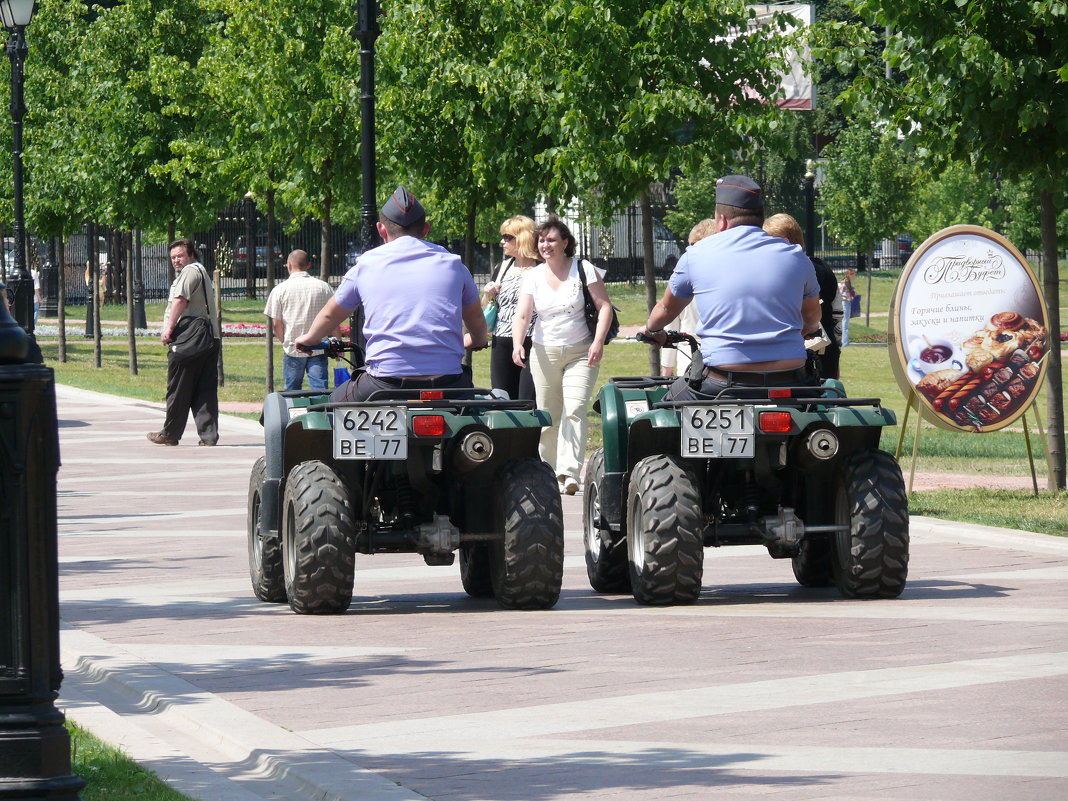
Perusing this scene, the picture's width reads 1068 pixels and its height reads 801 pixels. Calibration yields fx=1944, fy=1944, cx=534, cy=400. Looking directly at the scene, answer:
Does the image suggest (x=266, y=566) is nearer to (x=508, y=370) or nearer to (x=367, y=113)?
(x=508, y=370)

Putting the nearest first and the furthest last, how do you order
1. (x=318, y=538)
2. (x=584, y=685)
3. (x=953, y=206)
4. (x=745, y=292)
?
(x=584, y=685) < (x=318, y=538) < (x=745, y=292) < (x=953, y=206)

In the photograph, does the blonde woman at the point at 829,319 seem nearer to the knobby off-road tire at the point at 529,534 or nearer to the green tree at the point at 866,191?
the knobby off-road tire at the point at 529,534

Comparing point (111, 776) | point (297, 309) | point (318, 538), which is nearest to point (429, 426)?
point (318, 538)

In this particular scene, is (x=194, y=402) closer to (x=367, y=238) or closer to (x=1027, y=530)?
(x=367, y=238)

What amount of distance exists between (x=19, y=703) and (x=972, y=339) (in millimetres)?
9847

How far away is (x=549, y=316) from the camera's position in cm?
1348

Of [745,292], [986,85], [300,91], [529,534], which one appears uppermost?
[300,91]

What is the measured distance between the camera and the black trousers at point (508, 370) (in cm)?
1410

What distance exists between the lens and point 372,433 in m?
8.24

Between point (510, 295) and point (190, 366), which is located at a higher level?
point (510, 295)

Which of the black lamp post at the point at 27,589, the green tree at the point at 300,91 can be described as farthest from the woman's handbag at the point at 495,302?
the black lamp post at the point at 27,589

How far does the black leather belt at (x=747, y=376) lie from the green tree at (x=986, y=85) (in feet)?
13.6

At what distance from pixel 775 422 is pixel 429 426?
1.48 meters

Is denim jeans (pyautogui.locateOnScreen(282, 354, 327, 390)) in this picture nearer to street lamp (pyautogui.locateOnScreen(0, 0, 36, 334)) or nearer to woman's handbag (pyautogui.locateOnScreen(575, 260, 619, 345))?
street lamp (pyautogui.locateOnScreen(0, 0, 36, 334))
